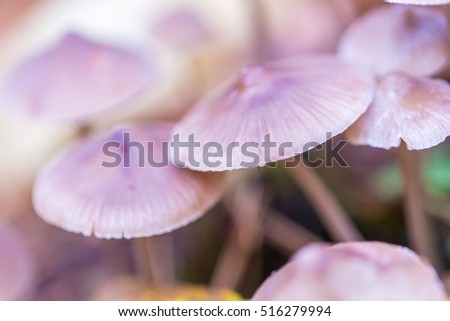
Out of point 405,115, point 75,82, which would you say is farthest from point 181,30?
point 405,115

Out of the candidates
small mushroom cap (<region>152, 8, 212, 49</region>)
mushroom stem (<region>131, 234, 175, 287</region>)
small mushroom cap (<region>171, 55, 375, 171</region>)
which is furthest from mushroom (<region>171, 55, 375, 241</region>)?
small mushroom cap (<region>152, 8, 212, 49</region>)

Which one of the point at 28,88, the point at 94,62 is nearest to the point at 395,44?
the point at 94,62

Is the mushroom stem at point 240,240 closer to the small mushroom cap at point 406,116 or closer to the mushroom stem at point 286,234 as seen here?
the mushroom stem at point 286,234

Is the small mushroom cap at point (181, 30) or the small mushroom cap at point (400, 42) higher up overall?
the small mushroom cap at point (181, 30)

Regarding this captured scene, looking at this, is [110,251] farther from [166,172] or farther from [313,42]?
[313,42]

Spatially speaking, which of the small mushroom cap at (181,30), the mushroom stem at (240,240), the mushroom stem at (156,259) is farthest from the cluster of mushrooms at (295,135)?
the small mushroom cap at (181,30)

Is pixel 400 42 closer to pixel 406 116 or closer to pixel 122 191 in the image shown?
pixel 406 116
